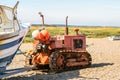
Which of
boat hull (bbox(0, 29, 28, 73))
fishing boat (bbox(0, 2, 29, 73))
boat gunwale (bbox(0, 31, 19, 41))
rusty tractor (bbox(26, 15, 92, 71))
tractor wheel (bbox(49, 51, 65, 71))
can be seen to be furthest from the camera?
rusty tractor (bbox(26, 15, 92, 71))

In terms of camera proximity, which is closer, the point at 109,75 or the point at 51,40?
the point at 109,75

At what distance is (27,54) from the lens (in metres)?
19.7

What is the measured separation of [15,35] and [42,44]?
254 cm

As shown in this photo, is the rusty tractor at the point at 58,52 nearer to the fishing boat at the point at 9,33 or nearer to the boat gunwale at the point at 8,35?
the fishing boat at the point at 9,33

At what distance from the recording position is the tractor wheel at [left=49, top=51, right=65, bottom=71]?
18078mm

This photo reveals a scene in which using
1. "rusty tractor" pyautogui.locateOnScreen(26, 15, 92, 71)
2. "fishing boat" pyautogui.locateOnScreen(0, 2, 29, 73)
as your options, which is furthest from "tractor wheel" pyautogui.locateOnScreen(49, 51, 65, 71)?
"fishing boat" pyautogui.locateOnScreen(0, 2, 29, 73)

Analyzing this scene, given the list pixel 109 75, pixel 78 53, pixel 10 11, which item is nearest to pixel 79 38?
pixel 78 53

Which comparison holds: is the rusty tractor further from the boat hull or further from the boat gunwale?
the boat gunwale

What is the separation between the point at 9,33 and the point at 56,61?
3.13 m

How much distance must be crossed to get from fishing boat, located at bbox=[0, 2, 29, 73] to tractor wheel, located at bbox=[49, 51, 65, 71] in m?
1.91

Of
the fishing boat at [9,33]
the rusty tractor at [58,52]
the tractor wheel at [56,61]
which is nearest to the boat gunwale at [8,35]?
the fishing boat at [9,33]

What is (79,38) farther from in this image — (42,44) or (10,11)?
(10,11)

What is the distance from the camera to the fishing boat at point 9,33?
1588 cm

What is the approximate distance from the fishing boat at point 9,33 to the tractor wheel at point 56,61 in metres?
1.91
